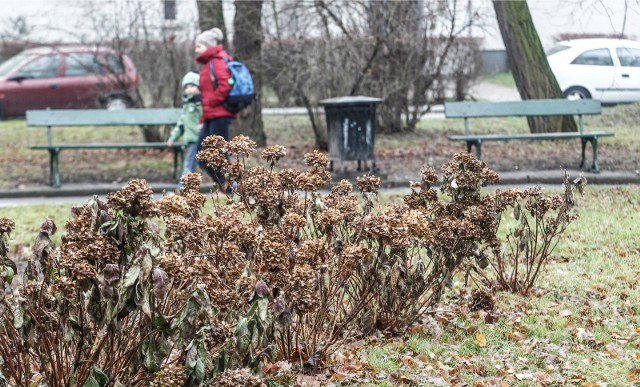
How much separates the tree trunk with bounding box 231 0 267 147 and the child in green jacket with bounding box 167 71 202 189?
269 centimetres

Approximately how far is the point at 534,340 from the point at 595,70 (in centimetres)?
1542

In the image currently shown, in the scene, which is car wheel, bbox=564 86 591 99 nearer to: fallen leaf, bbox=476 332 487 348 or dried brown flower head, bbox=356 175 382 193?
fallen leaf, bbox=476 332 487 348

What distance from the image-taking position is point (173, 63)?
16.9 metres

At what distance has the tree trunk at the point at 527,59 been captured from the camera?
15664mm

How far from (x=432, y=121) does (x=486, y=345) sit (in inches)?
559

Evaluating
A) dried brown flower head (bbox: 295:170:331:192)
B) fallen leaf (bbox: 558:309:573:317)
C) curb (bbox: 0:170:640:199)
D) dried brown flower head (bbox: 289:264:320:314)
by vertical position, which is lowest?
fallen leaf (bbox: 558:309:573:317)

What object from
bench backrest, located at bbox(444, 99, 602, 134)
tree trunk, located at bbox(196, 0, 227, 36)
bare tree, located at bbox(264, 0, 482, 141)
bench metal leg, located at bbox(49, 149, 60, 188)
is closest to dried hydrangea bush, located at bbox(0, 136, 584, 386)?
bench metal leg, located at bbox(49, 149, 60, 188)

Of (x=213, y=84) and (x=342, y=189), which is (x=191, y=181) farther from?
(x=213, y=84)

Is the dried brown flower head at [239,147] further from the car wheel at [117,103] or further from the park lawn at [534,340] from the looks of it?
the car wheel at [117,103]

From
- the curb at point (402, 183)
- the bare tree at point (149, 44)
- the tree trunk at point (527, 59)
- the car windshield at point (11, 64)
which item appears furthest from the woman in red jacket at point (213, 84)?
the car windshield at point (11, 64)

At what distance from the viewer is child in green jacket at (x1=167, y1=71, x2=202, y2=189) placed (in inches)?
478

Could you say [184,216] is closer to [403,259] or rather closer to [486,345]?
[403,259]

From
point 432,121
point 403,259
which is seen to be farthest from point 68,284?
point 432,121

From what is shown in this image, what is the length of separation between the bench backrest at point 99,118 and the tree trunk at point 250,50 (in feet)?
4.31
